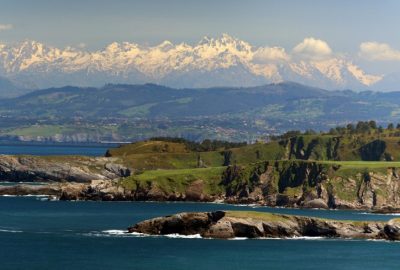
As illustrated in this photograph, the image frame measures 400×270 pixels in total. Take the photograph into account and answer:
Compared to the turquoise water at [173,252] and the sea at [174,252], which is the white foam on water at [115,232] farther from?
the turquoise water at [173,252]

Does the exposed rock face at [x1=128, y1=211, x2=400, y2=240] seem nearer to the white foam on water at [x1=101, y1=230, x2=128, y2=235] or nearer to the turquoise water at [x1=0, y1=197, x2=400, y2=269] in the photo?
the turquoise water at [x1=0, y1=197, x2=400, y2=269]

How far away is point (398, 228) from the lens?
535 feet

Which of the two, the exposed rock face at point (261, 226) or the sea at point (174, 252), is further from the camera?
the exposed rock face at point (261, 226)

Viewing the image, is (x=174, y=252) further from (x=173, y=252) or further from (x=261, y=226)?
(x=261, y=226)

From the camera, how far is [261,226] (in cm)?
16225

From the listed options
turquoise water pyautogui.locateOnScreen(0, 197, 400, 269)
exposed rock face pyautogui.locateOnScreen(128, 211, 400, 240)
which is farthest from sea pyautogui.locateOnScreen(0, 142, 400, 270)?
exposed rock face pyautogui.locateOnScreen(128, 211, 400, 240)

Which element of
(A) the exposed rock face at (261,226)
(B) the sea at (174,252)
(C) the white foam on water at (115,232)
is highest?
(A) the exposed rock face at (261,226)

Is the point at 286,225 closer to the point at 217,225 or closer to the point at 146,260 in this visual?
the point at 217,225

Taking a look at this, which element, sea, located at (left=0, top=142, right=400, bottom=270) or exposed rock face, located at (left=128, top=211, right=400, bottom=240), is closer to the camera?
sea, located at (left=0, top=142, right=400, bottom=270)

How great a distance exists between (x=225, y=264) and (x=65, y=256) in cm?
2239

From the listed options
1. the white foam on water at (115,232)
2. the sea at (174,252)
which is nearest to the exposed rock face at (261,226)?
the sea at (174,252)

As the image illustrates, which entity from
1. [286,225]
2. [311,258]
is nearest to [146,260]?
[311,258]

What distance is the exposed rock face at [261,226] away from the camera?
162 metres

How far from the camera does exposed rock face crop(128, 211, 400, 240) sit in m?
162
